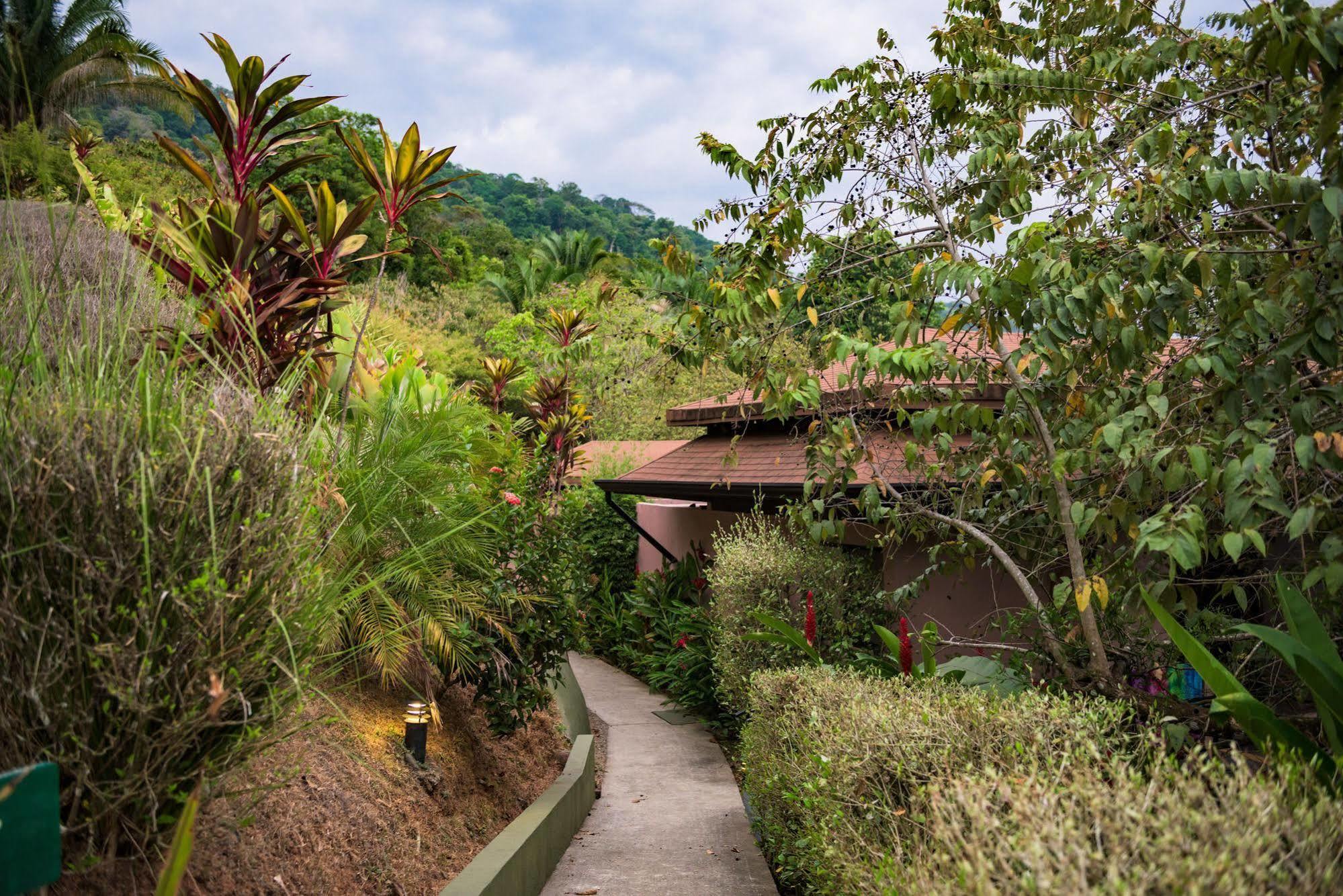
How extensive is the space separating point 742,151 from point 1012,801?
4.54 meters

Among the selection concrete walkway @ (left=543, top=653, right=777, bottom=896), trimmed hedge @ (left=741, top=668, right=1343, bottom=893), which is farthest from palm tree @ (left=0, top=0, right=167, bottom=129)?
trimmed hedge @ (left=741, top=668, right=1343, bottom=893)

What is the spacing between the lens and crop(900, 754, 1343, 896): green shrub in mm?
1766

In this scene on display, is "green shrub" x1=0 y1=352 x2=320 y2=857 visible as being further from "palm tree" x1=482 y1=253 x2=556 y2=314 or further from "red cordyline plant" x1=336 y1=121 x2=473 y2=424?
"palm tree" x1=482 y1=253 x2=556 y2=314

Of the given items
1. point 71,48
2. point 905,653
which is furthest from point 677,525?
point 71,48

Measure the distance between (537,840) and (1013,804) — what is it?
148 inches

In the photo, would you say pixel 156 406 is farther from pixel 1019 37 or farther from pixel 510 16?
pixel 510 16

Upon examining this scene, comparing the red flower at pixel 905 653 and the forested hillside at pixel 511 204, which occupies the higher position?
the forested hillside at pixel 511 204

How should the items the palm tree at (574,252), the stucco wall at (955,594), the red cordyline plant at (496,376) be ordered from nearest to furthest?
1. the stucco wall at (955,594)
2. the red cordyline plant at (496,376)
3. the palm tree at (574,252)

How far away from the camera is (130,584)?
2.36m

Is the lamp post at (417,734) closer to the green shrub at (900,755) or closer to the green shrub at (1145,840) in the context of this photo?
the green shrub at (900,755)

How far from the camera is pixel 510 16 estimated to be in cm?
1208

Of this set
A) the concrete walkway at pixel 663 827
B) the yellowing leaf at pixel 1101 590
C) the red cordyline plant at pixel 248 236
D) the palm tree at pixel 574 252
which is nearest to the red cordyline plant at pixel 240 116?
the red cordyline plant at pixel 248 236

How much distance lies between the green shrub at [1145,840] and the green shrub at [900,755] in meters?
0.19

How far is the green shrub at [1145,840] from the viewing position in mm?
1766
